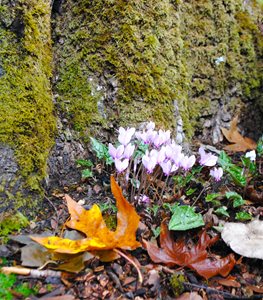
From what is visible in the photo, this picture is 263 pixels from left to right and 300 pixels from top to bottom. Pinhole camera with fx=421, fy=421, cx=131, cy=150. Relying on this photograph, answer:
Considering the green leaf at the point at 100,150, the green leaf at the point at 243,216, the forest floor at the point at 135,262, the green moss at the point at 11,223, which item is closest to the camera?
the forest floor at the point at 135,262

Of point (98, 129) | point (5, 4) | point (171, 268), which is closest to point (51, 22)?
point (5, 4)

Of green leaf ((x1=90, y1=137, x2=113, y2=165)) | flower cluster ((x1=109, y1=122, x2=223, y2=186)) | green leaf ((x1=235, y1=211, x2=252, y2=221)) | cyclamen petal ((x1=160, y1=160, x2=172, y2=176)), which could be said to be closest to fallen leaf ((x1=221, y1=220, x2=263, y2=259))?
green leaf ((x1=235, y1=211, x2=252, y2=221))

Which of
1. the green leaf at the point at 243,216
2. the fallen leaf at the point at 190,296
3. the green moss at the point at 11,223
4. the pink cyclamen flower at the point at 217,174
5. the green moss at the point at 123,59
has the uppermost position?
the green moss at the point at 123,59

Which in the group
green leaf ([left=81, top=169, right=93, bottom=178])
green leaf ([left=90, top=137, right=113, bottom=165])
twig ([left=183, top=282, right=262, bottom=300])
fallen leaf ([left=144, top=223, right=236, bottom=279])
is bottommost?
twig ([left=183, top=282, right=262, bottom=300])

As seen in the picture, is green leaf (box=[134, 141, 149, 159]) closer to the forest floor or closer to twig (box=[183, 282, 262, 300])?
the forest floor

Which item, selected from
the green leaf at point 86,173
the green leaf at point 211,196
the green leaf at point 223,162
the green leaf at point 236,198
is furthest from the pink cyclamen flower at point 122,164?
the green leaf at point 223,162

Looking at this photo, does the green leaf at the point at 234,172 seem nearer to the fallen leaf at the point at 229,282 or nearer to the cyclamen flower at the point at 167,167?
the cyclamen flower at the point at 167,167

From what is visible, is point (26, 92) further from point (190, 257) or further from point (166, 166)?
point (190, 257)
